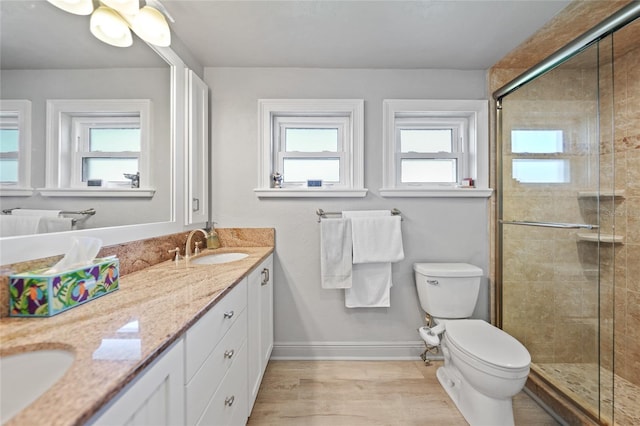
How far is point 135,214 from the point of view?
128 centimetres

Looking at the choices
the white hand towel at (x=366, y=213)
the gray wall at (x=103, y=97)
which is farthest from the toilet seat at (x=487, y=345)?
the gray wall at (x=103, y=97)

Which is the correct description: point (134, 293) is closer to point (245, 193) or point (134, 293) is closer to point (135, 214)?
point (135, 214)

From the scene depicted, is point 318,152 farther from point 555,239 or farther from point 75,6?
point 555,239

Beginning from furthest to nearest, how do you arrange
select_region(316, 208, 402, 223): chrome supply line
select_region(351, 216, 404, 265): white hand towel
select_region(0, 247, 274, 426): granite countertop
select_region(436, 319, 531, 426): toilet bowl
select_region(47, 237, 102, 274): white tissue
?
select_region(316, 208, 402, 223): chrome supply line → select_region(351, 216, 404, 265): white hand towel → select_region(436, 319, 531, 426): toilet bowl → select_region(47, 237, 102, 274): white tissue → select_region(0, 247, 274, 426): granite countertop

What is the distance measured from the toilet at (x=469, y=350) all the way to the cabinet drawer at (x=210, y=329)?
1.18 m

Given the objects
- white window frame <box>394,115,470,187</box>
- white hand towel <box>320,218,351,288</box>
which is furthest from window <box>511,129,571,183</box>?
white hand towel <box>320,218,351,288</box>

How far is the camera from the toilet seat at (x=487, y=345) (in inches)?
48.7

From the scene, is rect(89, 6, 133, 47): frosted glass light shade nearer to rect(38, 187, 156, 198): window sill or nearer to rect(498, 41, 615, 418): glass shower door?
rect(38, 187, 156, 198): window sill

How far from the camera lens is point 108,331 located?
0.66m

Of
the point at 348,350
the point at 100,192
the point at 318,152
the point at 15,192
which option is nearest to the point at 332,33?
the point at 318,152

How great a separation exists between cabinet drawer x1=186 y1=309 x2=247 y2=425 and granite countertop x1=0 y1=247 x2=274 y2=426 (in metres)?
0.20

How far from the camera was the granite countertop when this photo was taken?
1.36 feet

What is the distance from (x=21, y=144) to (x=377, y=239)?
5.66 ft

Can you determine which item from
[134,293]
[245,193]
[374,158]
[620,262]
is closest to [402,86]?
[374,158]
